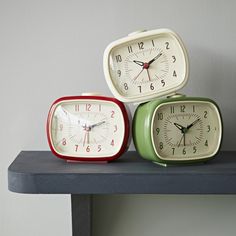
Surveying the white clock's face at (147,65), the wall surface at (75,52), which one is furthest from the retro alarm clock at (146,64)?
the wall surface at (75,52)

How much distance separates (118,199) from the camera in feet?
3.01

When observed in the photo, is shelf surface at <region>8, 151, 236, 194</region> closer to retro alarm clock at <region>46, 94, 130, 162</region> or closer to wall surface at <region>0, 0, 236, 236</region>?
retro alarm clock at <region>46, 94, 130, 162</region>

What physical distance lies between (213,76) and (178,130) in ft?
0.65

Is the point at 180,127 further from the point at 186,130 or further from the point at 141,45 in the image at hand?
the point at 141,45

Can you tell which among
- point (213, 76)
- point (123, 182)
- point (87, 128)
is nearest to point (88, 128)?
point (87, 128)

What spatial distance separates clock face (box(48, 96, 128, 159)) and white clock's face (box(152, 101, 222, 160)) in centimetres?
6

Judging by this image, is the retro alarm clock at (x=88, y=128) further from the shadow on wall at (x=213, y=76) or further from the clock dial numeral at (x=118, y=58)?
the shadow on wall at (x=213, y=76)

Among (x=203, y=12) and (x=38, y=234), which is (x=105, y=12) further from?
(x=38, y=234)

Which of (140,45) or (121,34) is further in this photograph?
(121,34)

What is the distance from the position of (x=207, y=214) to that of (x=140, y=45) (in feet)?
1.26

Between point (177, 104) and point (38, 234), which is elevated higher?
point (177, 104)

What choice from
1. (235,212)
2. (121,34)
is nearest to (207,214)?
(235,212)

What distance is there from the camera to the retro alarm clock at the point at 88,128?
30.1 inches

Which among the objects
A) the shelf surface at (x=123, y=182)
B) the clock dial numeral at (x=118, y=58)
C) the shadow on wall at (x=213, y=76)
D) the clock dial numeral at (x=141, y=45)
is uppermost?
the clock dial numeral at (x=141, y=45)
